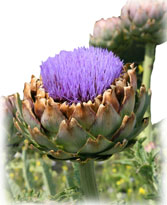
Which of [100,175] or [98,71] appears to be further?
[100,175]

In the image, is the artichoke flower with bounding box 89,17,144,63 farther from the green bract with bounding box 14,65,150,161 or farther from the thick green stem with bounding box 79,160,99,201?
the thick green stem with bounding box 79,160,99,201

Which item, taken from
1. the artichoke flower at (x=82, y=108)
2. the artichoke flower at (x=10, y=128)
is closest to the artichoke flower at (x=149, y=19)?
the artichoke flower at (x=82, y=108)

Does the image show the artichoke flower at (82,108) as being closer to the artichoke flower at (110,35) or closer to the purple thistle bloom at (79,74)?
the purple thistle bloom at (79,74)

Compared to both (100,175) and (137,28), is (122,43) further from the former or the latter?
(100,175)

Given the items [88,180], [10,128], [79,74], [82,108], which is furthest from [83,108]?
[10,128]

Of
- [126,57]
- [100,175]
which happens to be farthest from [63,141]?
[100,175]

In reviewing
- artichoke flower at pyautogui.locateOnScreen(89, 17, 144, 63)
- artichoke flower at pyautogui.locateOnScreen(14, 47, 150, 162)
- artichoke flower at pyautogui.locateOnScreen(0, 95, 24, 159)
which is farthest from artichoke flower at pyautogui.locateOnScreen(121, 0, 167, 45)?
artichoke flower at pyautogui.locateOnScreen(0, 95, 24, 159)

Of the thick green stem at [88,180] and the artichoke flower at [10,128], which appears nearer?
the thick green stem at [88,180]
